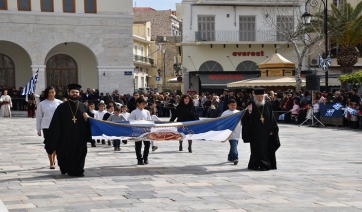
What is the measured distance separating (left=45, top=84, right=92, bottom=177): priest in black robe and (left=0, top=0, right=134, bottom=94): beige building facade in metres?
25.0

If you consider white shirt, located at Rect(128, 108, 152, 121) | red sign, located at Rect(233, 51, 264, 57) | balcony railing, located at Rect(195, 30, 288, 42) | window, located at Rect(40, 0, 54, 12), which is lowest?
white shirt, located at Rect(128, 108, 152, 121)

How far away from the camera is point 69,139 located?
1136cm

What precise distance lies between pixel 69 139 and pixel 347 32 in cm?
3450

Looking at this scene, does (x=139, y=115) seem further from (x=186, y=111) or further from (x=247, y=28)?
(x=247, y=28)

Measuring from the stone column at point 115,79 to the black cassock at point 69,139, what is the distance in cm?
2579

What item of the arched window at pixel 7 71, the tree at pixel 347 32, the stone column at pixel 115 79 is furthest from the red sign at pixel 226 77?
the arched window at pixel 7 71

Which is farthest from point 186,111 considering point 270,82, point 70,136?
point 270,82

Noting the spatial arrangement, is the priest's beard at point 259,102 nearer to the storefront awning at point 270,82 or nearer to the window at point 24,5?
the storefront awning at point 270,82

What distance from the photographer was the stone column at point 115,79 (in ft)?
122

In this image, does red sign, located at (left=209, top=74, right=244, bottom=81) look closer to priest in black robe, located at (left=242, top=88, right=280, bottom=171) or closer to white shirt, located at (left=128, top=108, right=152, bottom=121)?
white shirt, located at (left=128, top=108, right=152, bottom=121)

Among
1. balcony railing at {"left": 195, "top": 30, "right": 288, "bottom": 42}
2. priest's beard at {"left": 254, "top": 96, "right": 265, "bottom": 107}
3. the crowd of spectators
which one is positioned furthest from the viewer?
balcony railing at {"left": 195, "top": 30, "right": 288, "bottom": 42}

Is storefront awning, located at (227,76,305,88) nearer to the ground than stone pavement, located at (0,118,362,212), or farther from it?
farther from it

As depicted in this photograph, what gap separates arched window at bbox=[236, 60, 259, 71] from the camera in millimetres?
47594

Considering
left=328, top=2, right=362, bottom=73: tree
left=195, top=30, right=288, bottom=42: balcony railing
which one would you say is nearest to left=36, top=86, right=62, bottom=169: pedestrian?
left=328, top=2, right=362, bottom=73: tree
